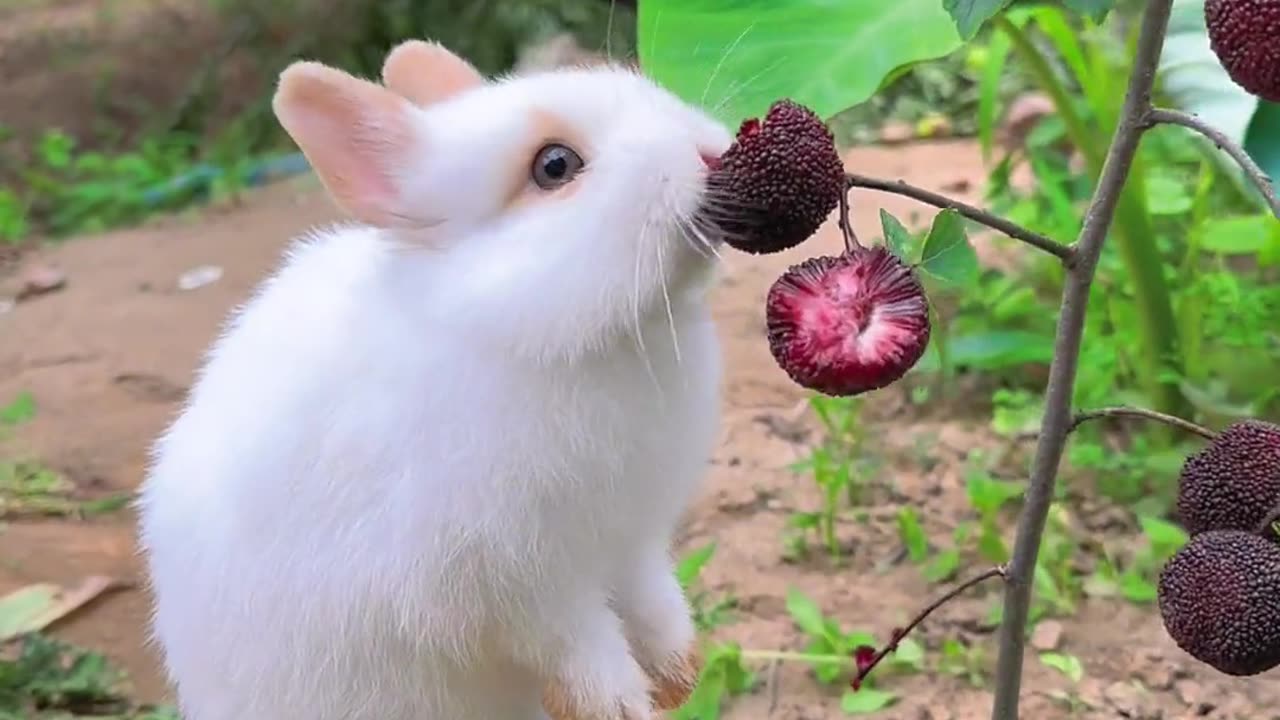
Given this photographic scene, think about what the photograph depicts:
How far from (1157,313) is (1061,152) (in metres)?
1.07

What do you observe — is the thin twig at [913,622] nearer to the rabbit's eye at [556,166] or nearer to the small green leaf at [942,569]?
the rabbit's eye at [556,166]

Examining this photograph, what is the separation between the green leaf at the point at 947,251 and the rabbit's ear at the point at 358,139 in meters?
0.38

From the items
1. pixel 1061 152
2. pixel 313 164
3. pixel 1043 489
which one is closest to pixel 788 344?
pixel 1043 489

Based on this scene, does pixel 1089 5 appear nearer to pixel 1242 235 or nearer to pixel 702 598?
pixel 702 598

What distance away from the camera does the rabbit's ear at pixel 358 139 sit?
1.03 m

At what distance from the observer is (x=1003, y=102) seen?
359cm

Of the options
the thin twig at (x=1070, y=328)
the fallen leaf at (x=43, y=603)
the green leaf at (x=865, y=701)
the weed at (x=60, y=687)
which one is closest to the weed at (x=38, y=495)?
the fallen leaf at (x=43, y=603)

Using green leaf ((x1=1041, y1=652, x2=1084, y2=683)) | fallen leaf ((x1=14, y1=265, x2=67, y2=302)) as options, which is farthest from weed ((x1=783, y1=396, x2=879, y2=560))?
fallen leaf ((x1=14, y1=265, x2=67, y2=302))

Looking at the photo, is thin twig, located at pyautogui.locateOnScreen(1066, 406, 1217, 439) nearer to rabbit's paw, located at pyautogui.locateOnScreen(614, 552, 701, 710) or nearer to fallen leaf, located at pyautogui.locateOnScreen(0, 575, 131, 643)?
rabbit's paw, located at pyautogui.locateOnScreen(614, 552, 701, 710)

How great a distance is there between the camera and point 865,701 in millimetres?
1776

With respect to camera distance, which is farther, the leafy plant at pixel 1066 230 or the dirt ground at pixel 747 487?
the dirt ground at pixel 747 487

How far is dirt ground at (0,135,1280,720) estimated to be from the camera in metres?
1.81

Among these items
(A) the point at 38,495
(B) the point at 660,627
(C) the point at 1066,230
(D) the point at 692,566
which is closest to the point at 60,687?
(A) the point at 38,495

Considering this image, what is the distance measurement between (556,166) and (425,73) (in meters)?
0.24
